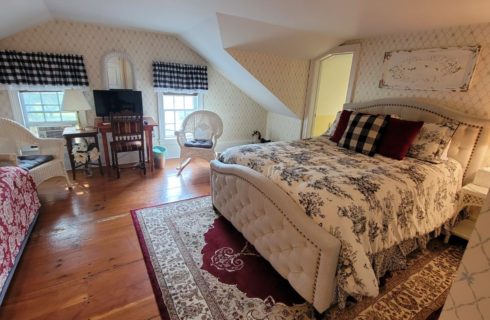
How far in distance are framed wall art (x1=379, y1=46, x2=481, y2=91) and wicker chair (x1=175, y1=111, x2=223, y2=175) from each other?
2.38 meters

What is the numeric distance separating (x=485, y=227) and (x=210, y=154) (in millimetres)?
3265

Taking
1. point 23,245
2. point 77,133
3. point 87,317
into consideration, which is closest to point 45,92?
point 77,133

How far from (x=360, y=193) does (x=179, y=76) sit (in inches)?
139

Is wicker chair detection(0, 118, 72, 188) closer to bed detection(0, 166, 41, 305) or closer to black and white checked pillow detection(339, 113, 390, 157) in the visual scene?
bed detection(0, 166, 41, 305)

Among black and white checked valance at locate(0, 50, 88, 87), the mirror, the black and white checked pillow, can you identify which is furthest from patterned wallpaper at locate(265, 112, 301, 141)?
black and white checked valance at locate(0, 50, 88, 87)

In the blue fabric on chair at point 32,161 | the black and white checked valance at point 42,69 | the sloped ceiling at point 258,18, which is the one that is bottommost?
the blue fabric on chair at point 32,161

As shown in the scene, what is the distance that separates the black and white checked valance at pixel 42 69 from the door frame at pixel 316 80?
3.42 meters

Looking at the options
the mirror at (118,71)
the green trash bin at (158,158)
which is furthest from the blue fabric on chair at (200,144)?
the mirror at (118,71)

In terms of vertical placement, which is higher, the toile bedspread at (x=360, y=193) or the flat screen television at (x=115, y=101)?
the flat screen television at (x=115, y=101)

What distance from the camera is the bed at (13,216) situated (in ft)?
5.39

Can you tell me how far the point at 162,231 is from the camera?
2.37 metres

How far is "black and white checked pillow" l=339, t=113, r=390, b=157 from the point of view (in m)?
2.50

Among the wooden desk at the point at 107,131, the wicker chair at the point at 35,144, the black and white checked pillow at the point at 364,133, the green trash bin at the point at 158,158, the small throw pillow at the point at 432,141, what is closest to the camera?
the small throw pillow at the point at 432,141

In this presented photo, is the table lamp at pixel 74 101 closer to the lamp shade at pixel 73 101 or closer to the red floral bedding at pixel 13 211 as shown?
the lamp shade at pixel 73 101
